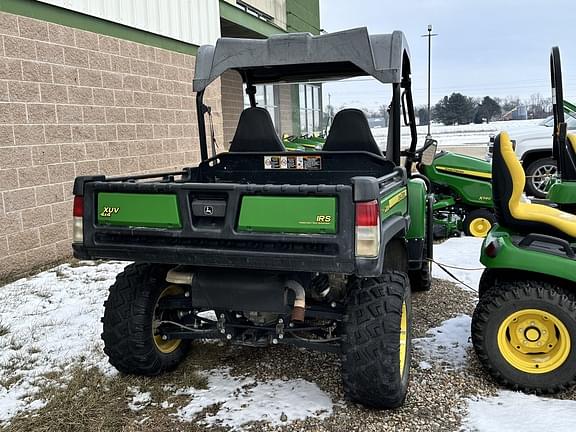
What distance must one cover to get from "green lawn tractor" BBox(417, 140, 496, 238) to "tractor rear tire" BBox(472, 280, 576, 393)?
4.23 m

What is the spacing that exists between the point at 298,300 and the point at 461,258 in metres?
4.06

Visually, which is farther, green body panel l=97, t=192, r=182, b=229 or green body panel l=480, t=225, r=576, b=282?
green body panel l=480, t=225, r=576, b=282

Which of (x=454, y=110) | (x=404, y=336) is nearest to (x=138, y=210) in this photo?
(x=404, y=336)

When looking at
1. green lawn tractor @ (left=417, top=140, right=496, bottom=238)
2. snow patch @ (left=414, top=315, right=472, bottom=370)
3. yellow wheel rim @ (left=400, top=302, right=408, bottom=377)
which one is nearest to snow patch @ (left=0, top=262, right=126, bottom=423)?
yellow wheel rim @ (left=400, top=302, right=408, bottom=377)

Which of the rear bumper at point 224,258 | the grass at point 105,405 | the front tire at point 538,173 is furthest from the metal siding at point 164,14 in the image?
the front tire at point 538,173

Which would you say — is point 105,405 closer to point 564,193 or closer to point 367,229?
point 367,229

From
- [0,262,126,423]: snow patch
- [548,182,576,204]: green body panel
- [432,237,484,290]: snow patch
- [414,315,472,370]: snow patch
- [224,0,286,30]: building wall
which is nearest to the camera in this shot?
[0,262,126,423]: snow patch

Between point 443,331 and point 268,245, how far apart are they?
2.10m

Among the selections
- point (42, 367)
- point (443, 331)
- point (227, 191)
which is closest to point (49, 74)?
point (42, 367)

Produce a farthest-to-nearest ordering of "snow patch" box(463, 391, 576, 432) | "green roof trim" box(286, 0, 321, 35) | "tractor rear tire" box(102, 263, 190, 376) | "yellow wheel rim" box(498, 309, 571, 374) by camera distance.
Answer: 1. "green roof trim" box(286, 0, 321, 35)
2. "tractor rear tire" box(102, 263, 190, 376)
3. "yellow wheel rim" box(498, 309, 571, 374)
4. "snow patch" box(463, 391, 576, 432)

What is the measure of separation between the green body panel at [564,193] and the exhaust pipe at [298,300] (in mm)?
2717

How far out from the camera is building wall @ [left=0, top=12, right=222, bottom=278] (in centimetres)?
568

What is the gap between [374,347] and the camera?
2.93m

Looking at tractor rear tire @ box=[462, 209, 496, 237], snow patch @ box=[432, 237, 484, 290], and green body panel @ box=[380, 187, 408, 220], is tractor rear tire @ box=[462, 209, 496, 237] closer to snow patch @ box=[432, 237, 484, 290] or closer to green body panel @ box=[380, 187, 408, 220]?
snow patch @ box=[432, 237, 484, 290]
